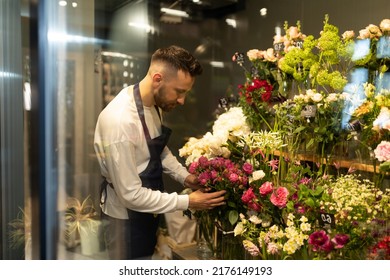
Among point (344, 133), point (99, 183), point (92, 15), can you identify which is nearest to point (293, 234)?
point (344, 133)

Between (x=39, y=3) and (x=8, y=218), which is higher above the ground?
(x=39, y=3)

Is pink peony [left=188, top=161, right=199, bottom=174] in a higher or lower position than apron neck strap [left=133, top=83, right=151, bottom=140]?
lower

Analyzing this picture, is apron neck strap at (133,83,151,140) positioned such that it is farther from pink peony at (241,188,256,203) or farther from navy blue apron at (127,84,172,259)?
pink peony at (241,188,256,203)

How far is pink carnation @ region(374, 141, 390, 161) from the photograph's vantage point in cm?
117

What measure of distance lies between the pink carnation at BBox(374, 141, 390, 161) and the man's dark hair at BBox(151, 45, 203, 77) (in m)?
0.71

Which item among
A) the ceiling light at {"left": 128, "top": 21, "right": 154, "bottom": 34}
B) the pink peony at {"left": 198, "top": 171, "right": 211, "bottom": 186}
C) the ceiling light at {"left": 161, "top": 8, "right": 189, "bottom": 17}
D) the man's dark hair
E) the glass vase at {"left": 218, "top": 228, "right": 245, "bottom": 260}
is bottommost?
the glass vase at {"left": 218, "top": 228, "right": 245, "bottom": 260}

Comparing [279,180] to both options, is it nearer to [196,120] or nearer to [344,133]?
[344,133]

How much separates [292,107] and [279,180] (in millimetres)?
293

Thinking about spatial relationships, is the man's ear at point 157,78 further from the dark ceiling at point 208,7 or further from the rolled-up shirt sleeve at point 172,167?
the dark ceiling at point 208,7

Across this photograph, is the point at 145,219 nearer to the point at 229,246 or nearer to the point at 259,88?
the point at 229,246

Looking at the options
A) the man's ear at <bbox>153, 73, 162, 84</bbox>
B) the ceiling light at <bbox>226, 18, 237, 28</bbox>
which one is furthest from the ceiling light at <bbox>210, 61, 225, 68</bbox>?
the man's ear at <bbox>153, 73, 162, 84</bbox>
